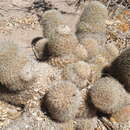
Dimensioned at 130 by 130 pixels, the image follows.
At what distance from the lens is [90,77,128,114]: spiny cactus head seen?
2.24m

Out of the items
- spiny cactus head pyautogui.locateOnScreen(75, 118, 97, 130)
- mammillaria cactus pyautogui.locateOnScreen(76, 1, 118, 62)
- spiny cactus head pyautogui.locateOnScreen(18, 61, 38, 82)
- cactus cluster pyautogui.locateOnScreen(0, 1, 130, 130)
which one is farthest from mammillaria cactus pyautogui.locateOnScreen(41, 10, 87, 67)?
spiny cactus head pyautogui.locateOnScreen(75, 118, 97, 130)

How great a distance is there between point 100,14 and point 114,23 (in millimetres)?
1240

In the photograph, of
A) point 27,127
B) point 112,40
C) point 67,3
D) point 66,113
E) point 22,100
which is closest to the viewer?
point 66,113

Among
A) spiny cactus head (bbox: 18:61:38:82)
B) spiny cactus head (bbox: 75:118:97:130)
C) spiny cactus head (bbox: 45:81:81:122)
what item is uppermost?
spiny cactus head (bbox: 18:61:38:82)

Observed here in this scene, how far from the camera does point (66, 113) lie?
2.19m

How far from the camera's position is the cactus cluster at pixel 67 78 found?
2.23 meters

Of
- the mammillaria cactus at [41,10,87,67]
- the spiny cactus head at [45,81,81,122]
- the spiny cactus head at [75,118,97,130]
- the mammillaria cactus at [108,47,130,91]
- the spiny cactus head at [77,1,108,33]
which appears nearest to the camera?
the spiny cactus head at [45,81,81,122]

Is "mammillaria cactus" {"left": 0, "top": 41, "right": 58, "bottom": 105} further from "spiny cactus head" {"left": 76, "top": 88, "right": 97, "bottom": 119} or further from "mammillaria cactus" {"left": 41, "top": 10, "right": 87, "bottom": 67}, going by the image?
"spiny cactus head" {"left": 76, "top": 88, "right": 97, "bottom": 119}

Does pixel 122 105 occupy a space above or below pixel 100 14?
below

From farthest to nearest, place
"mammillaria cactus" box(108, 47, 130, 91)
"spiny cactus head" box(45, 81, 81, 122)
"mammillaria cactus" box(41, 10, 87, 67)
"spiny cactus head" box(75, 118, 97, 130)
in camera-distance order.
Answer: "mammillaria cactus" box(41, 10, 87, 67), "spiny cactus head" box(75, 118, 97, 130), "mammillaria cactus" box(108, 47, 130, 91), "spiny cactus head" box(45, 81, 81, 122)

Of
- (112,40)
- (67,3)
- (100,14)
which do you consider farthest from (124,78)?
(67,3)

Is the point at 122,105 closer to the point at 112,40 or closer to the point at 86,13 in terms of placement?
the point at 86,13

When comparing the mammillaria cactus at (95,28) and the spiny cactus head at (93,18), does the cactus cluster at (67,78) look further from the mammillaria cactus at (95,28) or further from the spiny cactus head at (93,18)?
the spiny cactus head at (93,18)

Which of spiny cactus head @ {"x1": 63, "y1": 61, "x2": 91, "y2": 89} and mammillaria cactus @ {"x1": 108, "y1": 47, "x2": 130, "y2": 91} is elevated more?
mammillaria cactus @ {"x1": 108, "y1": 47, "x2": 130, "y2": 91}
